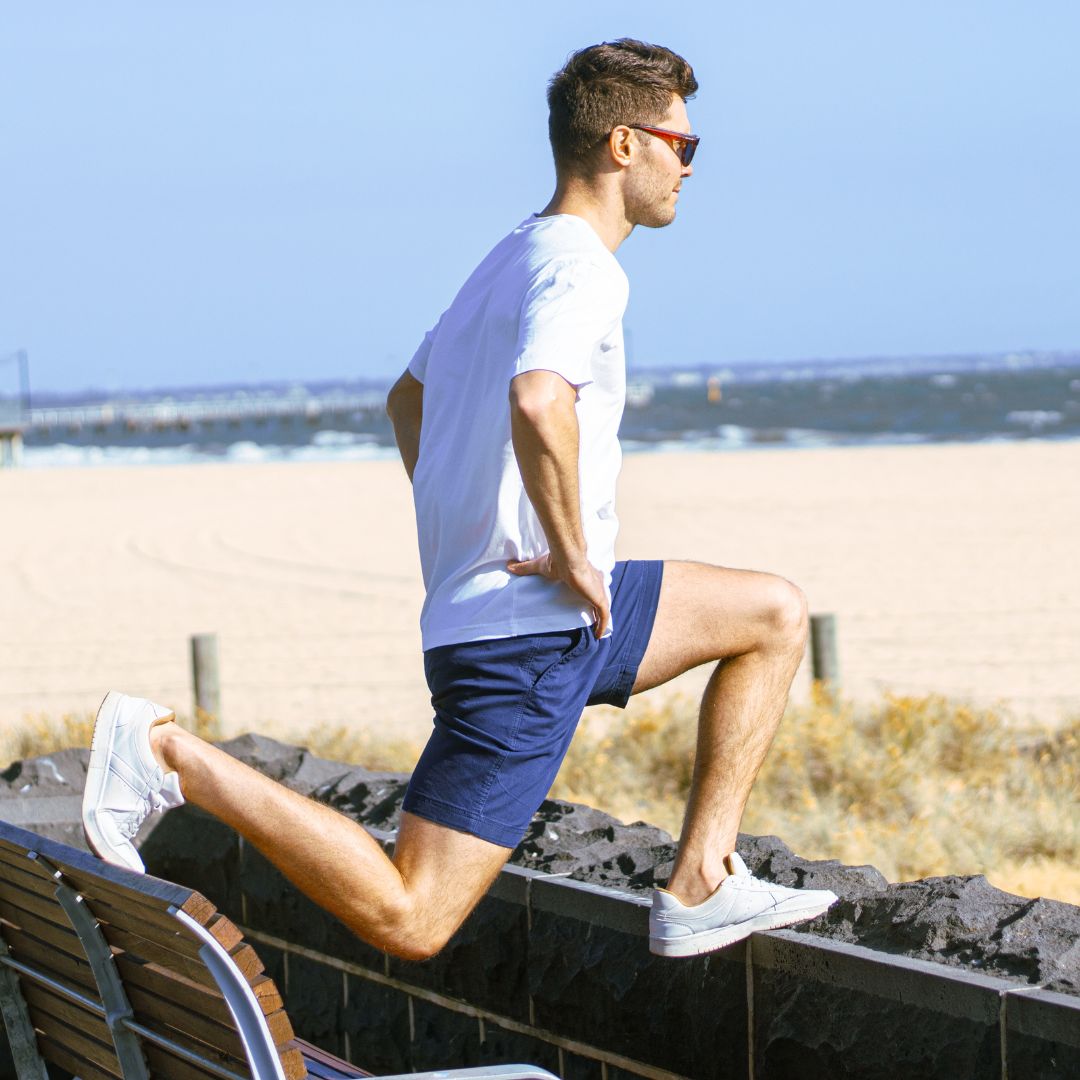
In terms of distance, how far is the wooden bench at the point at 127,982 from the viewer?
6.56 feet

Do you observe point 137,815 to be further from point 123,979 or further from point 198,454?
point 198,454

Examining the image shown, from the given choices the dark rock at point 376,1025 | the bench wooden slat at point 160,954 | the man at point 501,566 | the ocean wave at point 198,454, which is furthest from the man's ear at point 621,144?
the ocean wave at point 198,454

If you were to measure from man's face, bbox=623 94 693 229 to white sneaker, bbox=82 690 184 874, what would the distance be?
118cm

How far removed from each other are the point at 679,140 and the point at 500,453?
629 millimetres

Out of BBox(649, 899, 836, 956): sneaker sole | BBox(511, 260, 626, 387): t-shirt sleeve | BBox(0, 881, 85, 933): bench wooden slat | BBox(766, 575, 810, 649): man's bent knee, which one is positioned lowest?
BBox(649, 899, 836, 956): sneaker sole

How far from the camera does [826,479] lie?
103 ft

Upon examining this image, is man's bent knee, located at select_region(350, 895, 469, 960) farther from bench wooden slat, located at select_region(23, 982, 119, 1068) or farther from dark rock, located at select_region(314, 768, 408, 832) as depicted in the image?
dark rock, located at select_region(314, 768, 408, 832)

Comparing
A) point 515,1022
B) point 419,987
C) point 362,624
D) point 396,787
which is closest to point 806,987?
point 515,1022

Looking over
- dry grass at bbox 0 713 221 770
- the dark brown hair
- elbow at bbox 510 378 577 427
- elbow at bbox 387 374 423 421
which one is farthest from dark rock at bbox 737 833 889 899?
dry grass at bbox 0 713 221 770

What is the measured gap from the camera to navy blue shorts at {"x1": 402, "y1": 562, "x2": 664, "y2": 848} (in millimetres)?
2795

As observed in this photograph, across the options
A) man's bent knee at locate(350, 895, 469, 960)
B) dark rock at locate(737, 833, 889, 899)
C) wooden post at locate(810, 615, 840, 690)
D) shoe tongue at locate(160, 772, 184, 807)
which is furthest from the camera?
wooden post at locate(810, 615, 840, 690)

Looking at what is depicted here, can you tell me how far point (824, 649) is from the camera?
322 inches

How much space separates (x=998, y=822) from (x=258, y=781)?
12.8 feet

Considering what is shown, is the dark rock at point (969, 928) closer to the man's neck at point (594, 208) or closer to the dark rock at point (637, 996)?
the dark rock at point (637, 996)
